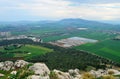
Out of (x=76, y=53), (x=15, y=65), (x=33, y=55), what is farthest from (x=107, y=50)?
(x=15, y=65)

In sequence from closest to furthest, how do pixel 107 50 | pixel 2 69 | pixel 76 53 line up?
1. pixel 2 69
2. pixel 76 53
3. pixel 107 50

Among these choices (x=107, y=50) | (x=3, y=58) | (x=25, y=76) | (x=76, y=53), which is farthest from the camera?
(x=107, y=50)

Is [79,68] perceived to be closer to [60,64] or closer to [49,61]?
[60,64]

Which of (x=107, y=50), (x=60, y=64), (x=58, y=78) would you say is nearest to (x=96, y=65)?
(x=60, y=64)

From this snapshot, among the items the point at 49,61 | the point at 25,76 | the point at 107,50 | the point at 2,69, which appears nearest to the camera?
the point at 25,76

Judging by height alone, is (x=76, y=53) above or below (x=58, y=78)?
below

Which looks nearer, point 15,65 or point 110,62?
point 15,65

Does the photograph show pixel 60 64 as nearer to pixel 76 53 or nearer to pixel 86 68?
pixel 86 68

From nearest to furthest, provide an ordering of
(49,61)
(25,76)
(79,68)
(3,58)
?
(25,76), (79,68), (49,61), (3,58)

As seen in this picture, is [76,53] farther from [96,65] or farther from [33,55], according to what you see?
[96,65]

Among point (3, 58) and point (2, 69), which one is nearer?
point (2, 69)
